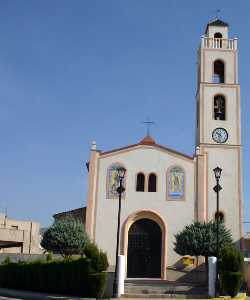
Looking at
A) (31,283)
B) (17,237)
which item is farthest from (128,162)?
(17,237)

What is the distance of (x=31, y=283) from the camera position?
27875 millimetres

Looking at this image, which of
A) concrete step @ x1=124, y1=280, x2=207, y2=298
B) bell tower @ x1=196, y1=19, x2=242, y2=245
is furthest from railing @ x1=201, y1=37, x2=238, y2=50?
concrete step @ x1=124, y1=280, x2=207, y2=298

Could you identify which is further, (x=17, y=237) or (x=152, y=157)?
(x=17, y=237)

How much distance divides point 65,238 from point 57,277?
857cm

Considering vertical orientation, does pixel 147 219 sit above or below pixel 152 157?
below

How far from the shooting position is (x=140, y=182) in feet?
124

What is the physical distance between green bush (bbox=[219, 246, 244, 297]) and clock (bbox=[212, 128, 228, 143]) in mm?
16902

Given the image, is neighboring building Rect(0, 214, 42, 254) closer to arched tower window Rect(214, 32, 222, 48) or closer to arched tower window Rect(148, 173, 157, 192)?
arched tower window Rect(148, 173, 157, 192)

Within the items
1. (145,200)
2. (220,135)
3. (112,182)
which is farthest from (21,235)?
(220,135)

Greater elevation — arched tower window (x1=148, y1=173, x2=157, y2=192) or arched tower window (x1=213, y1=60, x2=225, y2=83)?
arched tower window (x1=213, y1=60, x2=225, y2=83)

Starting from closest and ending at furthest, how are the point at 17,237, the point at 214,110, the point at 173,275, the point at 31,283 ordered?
the point at 31,283
the point at 173,275
the point at 214,110
the point at 17,237

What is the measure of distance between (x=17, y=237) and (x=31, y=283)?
106ft

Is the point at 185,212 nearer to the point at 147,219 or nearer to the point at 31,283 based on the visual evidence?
the point at 147,219

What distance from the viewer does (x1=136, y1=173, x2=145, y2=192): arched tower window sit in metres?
37.7
